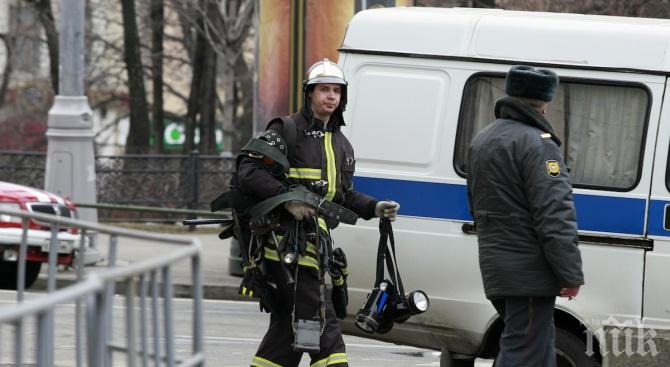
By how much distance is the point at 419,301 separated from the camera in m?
7.43

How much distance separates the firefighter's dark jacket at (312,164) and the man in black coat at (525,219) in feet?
2.60

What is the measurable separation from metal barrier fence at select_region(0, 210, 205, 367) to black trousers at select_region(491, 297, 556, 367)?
2289 mm

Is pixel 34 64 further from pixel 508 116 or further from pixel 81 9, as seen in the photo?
pixel 508 116

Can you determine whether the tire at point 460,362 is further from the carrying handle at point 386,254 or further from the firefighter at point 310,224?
the firefighter at point 310,224

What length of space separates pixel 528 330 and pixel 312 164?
1333mm

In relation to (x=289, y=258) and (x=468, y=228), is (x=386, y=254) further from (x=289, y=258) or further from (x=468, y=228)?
(x=289, y=258)

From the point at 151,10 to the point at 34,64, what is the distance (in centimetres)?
1758

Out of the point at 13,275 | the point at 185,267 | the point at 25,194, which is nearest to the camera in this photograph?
the point at 185,267

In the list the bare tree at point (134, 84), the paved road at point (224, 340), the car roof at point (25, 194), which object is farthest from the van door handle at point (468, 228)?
the bare tree at point (134, 84)

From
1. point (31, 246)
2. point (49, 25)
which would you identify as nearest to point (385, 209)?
point (31, 246)

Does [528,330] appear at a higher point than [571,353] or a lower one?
higher

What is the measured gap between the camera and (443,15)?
8.30 m

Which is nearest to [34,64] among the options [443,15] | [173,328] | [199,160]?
[199,160]

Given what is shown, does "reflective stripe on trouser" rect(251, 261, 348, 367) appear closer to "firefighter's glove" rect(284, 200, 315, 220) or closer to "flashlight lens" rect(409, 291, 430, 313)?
"firefighter's glove" rect(284, 200, 315, 220)
